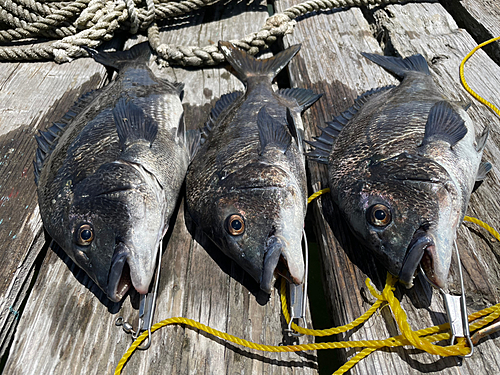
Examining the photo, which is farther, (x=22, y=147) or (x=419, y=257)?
(x=22, y=147)

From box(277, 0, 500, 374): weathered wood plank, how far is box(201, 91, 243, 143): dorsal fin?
68 centimetres

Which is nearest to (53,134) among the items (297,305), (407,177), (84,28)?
(84,28)

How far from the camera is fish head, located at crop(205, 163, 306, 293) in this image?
6.00ft

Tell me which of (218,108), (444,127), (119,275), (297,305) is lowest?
(297,305)

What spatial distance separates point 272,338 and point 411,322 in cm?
73

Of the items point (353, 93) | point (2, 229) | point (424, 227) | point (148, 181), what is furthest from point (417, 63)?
point (2, 229)

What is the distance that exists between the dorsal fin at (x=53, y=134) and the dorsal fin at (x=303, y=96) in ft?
5.66

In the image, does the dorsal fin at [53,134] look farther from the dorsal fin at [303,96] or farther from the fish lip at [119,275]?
the dorsal fin at [303,96]

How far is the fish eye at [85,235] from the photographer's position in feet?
6.34

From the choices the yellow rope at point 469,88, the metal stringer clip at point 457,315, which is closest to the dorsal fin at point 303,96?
the yellow rope at point 469,88

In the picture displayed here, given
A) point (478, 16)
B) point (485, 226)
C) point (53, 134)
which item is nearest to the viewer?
point (485, 226)

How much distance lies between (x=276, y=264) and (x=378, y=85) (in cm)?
215

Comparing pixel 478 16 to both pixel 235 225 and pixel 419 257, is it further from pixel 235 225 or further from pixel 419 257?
pixel 235 225

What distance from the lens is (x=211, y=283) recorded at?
2.05m
